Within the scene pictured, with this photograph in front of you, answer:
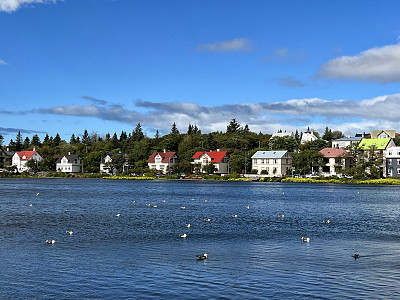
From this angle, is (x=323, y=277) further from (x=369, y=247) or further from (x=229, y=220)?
(x=229, y=220)

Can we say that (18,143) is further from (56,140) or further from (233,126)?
(233,126)

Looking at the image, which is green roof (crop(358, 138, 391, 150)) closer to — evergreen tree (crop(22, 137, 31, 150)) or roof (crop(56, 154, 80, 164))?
roof (crop(56, 154, 80, 164))

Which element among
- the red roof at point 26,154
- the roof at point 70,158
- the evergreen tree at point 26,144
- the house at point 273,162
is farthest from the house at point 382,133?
the evergreen tree at point 26,144

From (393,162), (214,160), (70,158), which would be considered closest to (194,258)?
(393,162)

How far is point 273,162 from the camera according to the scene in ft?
406

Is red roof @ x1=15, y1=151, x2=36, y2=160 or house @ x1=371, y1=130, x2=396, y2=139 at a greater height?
house @ x1=371, y1=130, x2=396, y2=139

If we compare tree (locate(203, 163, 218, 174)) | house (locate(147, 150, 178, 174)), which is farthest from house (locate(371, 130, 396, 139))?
house (locate(147, 150, 178, 174))

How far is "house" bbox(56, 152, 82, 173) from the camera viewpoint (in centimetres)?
15632

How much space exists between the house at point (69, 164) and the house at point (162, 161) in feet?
101

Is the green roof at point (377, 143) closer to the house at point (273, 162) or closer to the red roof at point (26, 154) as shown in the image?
the house at point (273, 162)

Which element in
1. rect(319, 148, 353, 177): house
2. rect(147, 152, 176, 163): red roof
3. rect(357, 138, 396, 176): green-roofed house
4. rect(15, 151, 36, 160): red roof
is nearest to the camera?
rect(357, 138, 396, 176): green-roofed house

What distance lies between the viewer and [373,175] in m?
102

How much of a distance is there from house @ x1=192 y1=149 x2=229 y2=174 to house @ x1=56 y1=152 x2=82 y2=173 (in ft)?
157

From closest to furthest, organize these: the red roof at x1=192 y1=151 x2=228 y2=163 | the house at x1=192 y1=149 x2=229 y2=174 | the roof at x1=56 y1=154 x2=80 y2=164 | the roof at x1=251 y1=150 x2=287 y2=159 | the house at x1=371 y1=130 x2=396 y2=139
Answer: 1. the roof at x1=251 y1=150 x2=287 y2=159
2. the house at x1=192 y1=149 x2=229 y2=174
3. the red roof at x1=192 y1=151 x2=228 y2=163
4. the house at x1=371 y1=130 x2=396 y2=139
5. the roof at x1=56 y1=154 x2=80 y2=164
